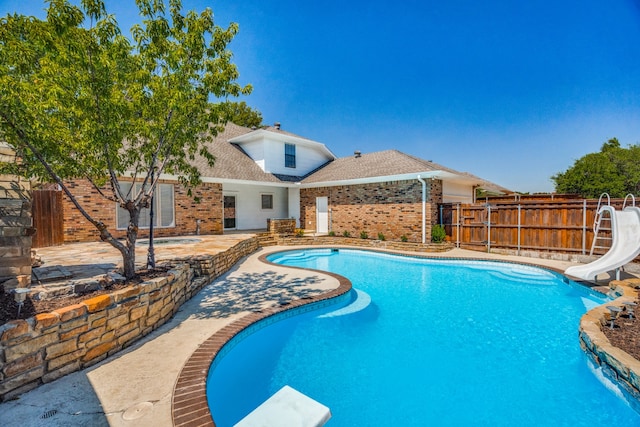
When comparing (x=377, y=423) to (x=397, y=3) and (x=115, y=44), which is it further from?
(x=397, y=3)

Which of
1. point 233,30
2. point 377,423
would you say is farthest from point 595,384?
point 233,30

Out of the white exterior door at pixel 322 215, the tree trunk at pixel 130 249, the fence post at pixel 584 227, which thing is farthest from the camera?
the white exterior door at pixel 322 215

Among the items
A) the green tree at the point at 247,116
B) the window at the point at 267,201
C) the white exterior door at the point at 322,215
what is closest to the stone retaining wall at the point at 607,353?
the white exterior door at the point at 322,215

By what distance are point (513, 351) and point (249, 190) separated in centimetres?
1655

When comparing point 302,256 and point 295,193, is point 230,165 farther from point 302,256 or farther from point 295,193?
point 302,256

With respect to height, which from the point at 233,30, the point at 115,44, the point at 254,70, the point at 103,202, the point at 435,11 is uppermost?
the point at 435,11

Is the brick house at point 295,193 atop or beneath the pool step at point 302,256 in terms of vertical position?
atop

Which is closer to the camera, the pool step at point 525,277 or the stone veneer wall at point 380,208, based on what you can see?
the pool step at point 525,277

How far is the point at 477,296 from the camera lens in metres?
8.58

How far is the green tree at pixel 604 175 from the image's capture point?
2945 cm

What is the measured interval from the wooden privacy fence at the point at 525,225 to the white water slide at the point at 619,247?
2.59m

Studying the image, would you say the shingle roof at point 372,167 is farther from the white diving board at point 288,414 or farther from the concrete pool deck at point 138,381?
the white diving board at point 288,414

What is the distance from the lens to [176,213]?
14.9 meters

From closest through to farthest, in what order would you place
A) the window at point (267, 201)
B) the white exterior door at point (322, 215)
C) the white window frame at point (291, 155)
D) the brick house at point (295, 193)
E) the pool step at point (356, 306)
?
the pool step at point (356, 306)
the brick house at point (295, 193)
the white exterior door at point (322, 215)
the window at point (267, 201)
the white window frame at point (291, 155)
